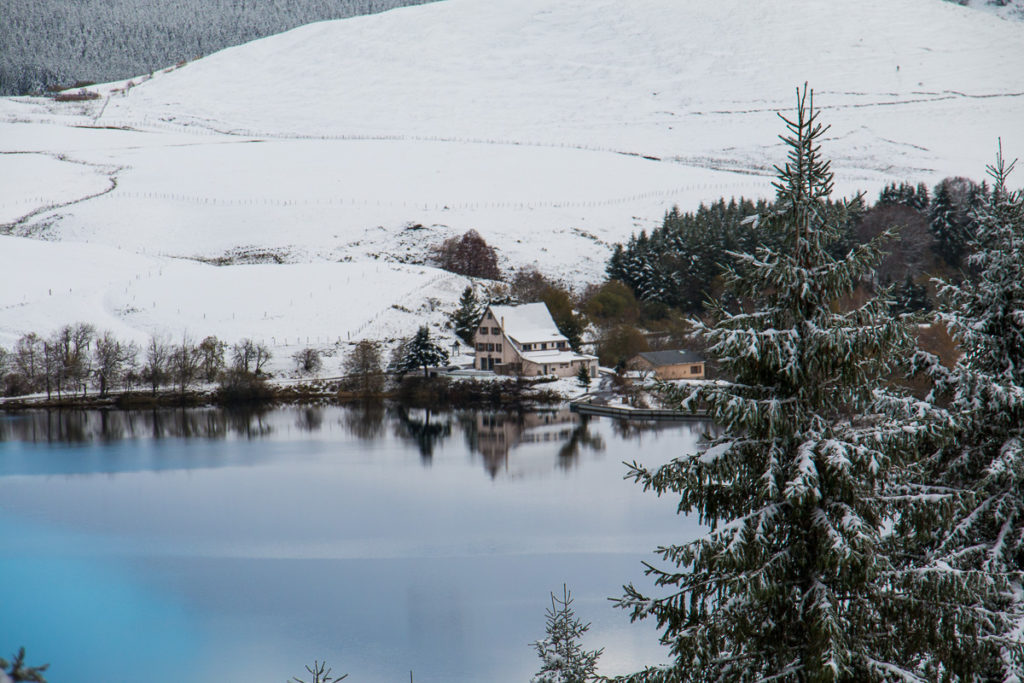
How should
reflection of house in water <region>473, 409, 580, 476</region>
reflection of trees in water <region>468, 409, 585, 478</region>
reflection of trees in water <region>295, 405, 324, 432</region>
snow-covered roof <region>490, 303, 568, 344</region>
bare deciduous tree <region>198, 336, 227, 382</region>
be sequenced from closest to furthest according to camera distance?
reflection of trees in water <region>468, 409, 585, 478</region> < reflection of house in water <region>473, 409, 580, 476</region> < reflection of trees in water <region>295, 405, 324, 432</region> < bare deciduous tree <region>198, 336, 227, 382</region> < snow-covered roof <region>490, 303, 568, 344</region>

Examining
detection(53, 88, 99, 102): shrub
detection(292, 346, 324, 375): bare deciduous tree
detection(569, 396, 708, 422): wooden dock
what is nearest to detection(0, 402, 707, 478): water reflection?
detection(569, 396, 708, 422): wooden dock

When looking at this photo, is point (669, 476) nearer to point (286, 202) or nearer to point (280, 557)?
point (280, 557)

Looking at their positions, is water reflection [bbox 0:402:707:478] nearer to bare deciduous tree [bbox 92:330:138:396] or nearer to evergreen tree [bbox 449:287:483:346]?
bare deciduous tree [bbox 92:330:138:396]

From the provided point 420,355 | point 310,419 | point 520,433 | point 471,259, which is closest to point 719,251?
point 471,259

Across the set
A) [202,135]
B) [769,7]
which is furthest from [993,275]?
[769,7]

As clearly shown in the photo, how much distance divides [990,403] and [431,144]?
97666 millimetres

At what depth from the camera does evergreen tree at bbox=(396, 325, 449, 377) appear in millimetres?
47156

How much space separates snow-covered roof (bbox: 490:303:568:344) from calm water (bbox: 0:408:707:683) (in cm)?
1275

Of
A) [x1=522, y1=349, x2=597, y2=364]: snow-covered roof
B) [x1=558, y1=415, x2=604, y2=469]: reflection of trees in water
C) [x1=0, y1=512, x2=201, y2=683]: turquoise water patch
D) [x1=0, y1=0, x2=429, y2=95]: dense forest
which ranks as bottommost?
[x1=0, y1=512, x2=201, y2=683]: turquoise water patch

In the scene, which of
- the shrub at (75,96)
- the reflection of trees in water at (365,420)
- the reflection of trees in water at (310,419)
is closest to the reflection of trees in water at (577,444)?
the reflection of trees in water at (365,420)

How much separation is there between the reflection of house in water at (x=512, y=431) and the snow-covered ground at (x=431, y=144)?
1550 cm

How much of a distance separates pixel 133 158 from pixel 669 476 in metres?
92.5

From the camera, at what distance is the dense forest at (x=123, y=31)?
126m

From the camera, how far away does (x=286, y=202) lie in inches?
3132
